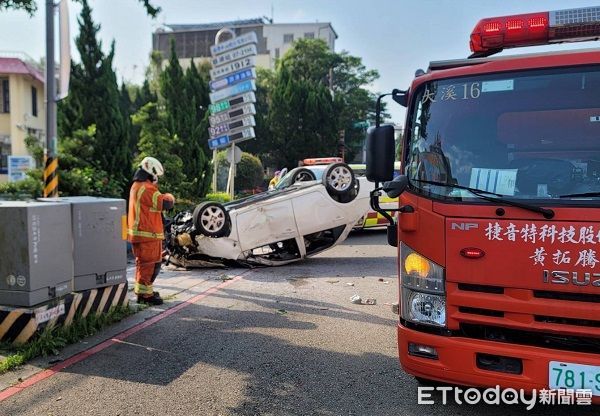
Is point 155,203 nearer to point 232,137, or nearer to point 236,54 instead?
point 232,137

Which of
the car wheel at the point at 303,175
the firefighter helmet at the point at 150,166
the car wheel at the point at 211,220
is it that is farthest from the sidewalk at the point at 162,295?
the car wheel at the point at 303,175

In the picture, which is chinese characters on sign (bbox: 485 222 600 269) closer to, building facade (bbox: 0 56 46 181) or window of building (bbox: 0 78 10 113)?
building facade (bbox: 0 56 46 181)

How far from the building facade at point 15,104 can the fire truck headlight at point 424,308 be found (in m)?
30.0

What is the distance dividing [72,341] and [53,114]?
499cm

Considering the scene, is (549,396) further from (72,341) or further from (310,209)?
(310,209)

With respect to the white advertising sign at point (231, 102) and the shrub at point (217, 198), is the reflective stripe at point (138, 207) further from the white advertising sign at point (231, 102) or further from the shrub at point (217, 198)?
the white advertising sign at point (231, 102)

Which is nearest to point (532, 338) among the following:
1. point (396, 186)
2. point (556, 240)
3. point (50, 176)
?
point (556, 240)

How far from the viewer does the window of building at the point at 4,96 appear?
30.0 meters

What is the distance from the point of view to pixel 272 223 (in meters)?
9.29

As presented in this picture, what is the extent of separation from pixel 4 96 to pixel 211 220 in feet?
89.6

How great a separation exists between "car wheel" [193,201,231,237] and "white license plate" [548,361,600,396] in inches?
251

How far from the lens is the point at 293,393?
4.10 m

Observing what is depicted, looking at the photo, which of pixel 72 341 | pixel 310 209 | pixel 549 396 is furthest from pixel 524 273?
pixel 310 209

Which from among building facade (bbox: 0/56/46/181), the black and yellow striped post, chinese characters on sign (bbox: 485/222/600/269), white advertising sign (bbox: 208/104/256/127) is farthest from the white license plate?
building facade (bbox: 0/56/46/181)
